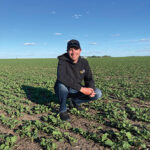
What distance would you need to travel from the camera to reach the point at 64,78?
4.23 metres

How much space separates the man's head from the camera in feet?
13.3

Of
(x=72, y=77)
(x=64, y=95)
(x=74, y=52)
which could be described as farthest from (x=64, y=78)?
(x=74, y=52)

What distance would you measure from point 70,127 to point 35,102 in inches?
106

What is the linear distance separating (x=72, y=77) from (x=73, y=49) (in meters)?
0.90

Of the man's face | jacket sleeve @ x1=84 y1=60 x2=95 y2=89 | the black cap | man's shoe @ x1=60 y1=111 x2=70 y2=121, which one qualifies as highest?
the black cap

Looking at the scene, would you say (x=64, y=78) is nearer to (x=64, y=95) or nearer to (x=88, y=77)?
(x=64, y=95)

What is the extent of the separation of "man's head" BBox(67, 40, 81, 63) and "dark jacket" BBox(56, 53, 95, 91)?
21cm

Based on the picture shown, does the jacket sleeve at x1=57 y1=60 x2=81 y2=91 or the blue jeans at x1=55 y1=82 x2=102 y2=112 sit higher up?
the jacket sleeve at x1=57 y1=60 x2=81 y2=91

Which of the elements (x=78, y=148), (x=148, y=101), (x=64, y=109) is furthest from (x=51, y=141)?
(x=148, y=101)

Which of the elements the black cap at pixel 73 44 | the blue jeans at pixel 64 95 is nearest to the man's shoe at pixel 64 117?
the blue jeans at pixel 64 95

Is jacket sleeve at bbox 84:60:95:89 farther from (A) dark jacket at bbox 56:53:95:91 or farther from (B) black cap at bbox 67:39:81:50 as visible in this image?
(B) black cap at bbox 67:39:81:50

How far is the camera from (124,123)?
390cm

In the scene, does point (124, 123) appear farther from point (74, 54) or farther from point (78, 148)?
point (74, 54)

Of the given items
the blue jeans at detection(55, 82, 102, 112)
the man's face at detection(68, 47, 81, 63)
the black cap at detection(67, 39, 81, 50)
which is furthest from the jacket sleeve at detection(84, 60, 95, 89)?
the black cap at detection(67, 39, 81, 50)
